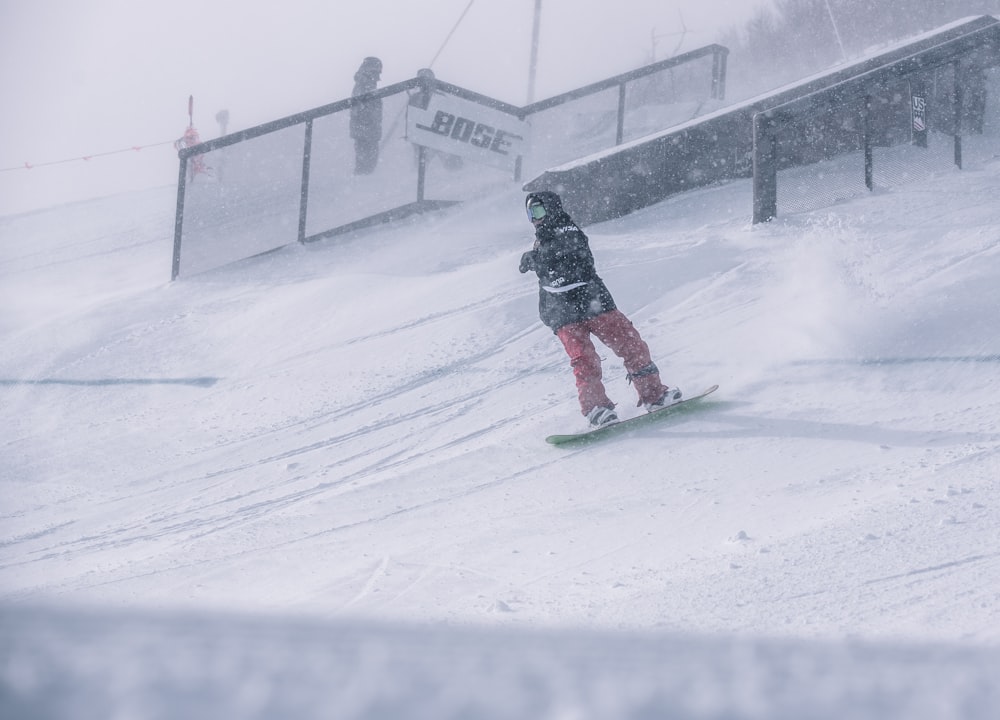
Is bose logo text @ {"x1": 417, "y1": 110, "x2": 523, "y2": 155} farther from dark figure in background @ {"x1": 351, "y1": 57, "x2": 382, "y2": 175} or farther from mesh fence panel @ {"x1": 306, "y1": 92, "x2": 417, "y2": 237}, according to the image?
dark figure in background @ {"x1": 351, "y1": 57, "x2": 382, "y2": 175}

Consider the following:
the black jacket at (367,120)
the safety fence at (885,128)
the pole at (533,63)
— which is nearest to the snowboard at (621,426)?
the safety fence at (885,128)

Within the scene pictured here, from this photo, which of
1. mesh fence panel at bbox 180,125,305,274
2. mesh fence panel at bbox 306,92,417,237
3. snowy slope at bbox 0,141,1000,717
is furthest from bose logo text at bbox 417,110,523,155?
snowy slope at bbox 0,141,1000,717

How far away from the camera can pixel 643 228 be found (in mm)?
9750

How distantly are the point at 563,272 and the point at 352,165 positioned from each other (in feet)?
23.8

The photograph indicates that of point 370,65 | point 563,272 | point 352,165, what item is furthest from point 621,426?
point 370,65

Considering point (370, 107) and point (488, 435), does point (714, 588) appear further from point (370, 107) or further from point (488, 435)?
point (370, 107)

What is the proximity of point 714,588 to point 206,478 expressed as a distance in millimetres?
3814

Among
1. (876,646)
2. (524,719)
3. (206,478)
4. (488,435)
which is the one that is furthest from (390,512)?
(524,719)

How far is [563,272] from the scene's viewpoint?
5648 millimetres

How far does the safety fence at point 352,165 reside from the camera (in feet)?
37.3

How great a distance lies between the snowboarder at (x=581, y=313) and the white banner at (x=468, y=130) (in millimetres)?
7165

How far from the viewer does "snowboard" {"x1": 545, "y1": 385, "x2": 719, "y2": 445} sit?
5316 mm

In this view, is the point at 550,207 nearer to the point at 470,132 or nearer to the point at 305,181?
the point at 305,181

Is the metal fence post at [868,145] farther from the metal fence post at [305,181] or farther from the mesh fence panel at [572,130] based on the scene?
the metal fence post at [305,181]
